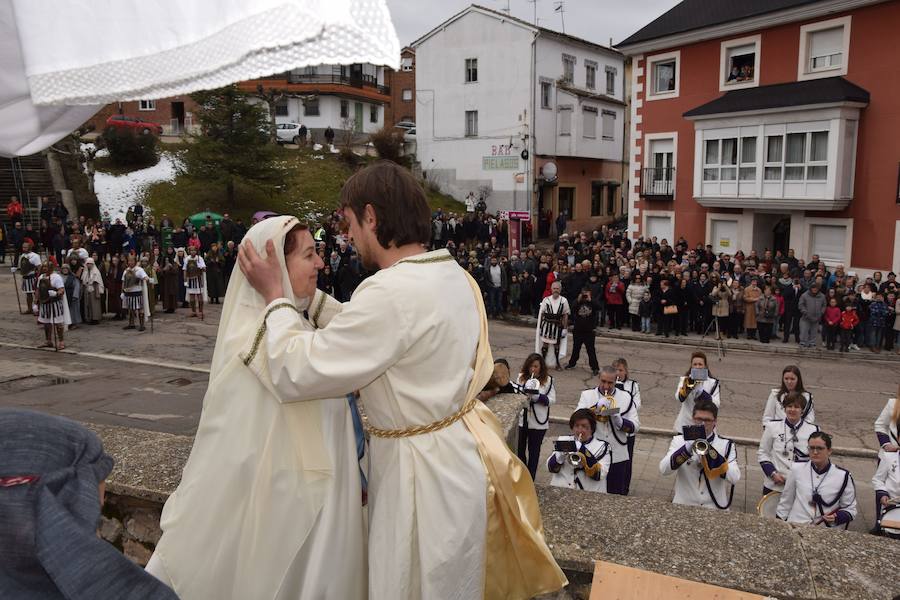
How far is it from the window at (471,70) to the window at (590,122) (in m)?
6.25

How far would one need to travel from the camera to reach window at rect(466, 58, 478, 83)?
37.4 meters

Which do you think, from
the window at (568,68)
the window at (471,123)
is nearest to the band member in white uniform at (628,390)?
the window at (471,123)

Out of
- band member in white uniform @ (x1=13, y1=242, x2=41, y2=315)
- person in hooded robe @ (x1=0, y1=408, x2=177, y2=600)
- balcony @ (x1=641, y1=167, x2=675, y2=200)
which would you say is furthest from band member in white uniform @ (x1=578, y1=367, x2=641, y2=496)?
balcony @ (x1=641, y1=167, x2=675, y2=200)

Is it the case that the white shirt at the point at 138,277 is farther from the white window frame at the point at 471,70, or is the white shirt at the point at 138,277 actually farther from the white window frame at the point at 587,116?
the white window frame at the point at 587,116

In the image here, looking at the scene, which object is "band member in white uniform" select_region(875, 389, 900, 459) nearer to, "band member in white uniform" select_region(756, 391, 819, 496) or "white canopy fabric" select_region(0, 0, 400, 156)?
"band member in white uniform" select_region(756, 391, 819, 496)

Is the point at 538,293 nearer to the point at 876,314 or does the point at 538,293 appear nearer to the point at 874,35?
the point at 876,314

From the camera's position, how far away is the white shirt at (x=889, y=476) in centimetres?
Answer: 686

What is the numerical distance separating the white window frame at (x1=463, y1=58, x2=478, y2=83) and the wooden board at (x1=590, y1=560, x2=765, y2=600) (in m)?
36.9

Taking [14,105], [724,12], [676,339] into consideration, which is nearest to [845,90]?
[724,12]

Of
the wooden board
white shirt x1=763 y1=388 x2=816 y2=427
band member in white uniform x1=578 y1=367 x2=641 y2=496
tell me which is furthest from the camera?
band member in white uniform x1=578 y1=367 x2=641 y2=496

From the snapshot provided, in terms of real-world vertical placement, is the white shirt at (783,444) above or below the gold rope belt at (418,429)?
below

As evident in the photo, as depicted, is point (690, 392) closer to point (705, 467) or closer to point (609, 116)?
point (705, 467)

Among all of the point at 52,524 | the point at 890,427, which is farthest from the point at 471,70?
the point at 52,524

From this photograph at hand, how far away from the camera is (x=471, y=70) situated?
3769cm
